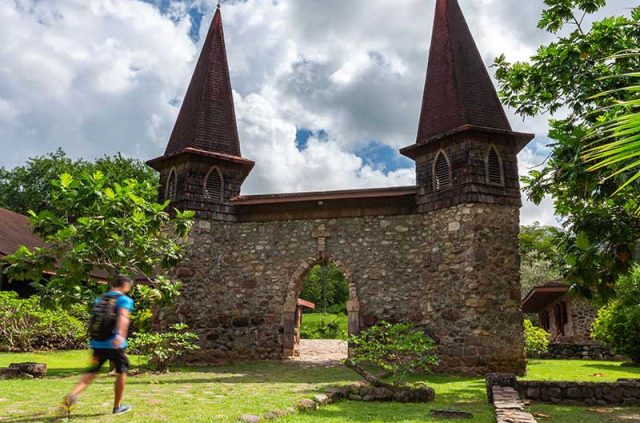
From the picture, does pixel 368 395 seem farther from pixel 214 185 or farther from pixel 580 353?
pixel 580 353

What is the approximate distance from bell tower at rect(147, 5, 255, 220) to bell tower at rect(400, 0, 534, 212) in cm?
548

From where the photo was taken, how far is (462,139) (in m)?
12.4

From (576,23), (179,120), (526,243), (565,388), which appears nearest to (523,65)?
(576,23)

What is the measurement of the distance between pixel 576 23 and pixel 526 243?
1991 cm

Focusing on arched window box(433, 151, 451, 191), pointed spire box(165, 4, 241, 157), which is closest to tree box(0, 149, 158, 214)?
pointed spire box(165, 4, 241, 157)

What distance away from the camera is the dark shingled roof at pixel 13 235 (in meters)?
17.9

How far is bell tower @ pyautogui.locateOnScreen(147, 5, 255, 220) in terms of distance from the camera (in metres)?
14.1

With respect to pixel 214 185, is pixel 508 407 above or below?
below

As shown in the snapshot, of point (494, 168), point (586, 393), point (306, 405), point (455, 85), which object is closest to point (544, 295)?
point (494, 168)

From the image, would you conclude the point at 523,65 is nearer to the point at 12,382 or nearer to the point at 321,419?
the point at 321,419

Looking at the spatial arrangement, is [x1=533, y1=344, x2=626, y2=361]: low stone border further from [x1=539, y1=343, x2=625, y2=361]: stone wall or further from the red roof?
the red roof

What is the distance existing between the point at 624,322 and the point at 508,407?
11396mm

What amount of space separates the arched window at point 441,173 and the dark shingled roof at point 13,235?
1495cm

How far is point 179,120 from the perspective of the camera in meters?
15.7
